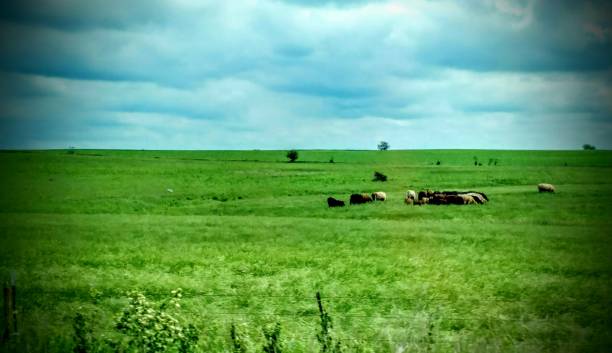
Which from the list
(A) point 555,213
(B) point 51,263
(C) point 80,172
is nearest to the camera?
(B) point 51,263

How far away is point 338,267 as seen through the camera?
871 inches

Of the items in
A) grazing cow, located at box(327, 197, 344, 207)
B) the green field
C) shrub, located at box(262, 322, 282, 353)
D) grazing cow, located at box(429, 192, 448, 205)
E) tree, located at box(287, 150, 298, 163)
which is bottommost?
the green field

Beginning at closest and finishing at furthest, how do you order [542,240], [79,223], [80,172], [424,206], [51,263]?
[51,263] → [542,240] → [79,223] → [424,206] → [80,172]

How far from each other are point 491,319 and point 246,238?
1722cm

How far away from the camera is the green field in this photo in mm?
13273

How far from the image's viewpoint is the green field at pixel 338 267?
43.5ft

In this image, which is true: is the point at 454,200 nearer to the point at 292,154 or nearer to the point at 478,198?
the point at 478,198

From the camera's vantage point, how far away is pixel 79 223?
35.7m

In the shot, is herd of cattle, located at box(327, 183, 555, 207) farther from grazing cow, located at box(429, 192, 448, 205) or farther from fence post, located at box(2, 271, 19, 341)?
fence post, located at box(2, 271, 19, 341)

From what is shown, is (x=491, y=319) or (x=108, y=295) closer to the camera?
(x=491, y=319)

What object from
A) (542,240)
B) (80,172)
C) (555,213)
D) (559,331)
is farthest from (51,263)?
(80,172)

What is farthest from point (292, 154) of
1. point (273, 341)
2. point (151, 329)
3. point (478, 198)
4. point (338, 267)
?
point (273, 341)

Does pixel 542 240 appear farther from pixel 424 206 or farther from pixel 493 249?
pixel 424 206

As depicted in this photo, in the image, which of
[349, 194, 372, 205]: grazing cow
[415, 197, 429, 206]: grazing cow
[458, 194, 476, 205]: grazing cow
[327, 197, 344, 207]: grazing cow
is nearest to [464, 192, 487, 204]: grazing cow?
[458, 194, 476, 205]: grazing cow
